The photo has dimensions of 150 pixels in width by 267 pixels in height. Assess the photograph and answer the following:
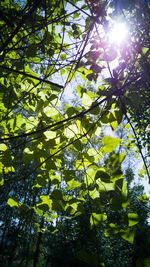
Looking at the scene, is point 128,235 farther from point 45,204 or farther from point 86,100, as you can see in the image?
point 86,100

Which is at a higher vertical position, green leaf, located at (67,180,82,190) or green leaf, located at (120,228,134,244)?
green leaf, located at (67,180,82,190)

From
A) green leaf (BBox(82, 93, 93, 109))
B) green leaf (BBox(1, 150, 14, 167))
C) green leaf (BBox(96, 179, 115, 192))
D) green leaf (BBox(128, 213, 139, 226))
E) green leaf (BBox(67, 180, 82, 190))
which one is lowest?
green leaf (BBox(128, 213, 139, 226))

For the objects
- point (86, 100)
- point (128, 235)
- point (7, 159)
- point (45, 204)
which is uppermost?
point (86, 100)

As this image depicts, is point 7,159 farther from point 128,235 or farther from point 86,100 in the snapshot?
A: point 128,235

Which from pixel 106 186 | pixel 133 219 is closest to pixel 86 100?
pixel 106 186

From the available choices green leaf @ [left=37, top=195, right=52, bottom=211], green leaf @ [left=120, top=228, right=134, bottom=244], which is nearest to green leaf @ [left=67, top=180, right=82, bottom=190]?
green leaf @ [left=37, top=195, right=52, bottom=211]

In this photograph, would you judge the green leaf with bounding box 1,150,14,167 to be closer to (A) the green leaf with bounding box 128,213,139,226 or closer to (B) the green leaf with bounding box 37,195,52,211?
(B) the green leaf with bounding box 37,195,52,211

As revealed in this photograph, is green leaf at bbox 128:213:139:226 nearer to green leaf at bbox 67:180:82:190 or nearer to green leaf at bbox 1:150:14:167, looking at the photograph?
green leaf at bbox 67:180:82:190

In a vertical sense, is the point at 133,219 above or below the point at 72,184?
below

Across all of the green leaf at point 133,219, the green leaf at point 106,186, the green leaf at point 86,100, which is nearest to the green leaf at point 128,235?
the green leaf at point 133,219

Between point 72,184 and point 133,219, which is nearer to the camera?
point 133,219

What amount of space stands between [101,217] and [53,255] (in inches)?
302

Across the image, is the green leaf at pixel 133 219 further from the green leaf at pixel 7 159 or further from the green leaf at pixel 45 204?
the green leaf at pixel 7 159

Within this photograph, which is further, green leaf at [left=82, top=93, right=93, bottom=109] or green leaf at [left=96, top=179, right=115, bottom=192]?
green leaf at [left=82, top=93, right=93, bottom=109]
